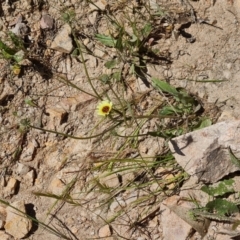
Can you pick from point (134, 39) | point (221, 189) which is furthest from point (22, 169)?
point (221, 189)

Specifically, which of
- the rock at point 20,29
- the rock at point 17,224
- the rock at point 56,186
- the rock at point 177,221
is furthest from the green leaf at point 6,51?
the rock at point 177,221

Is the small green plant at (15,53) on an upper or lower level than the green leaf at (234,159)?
upper

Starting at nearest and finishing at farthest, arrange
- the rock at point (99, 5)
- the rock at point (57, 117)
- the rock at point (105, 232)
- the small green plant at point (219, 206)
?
the small green plant at point (219, 206), the rock at point (105, 232), the rock at point (57, 117), the rock at point (99, 5)

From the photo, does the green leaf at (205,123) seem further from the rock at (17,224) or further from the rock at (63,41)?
the rock at (17,224)

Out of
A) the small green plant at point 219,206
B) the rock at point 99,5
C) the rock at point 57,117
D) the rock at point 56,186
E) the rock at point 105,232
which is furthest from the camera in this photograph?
the rock at point 99,5

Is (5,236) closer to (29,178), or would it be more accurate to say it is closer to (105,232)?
(29,178)

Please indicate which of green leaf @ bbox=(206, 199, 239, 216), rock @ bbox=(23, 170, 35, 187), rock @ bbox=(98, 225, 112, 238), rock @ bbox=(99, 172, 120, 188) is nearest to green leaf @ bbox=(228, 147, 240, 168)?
green leaf @ bbox=(206, 199, 239, 216)
